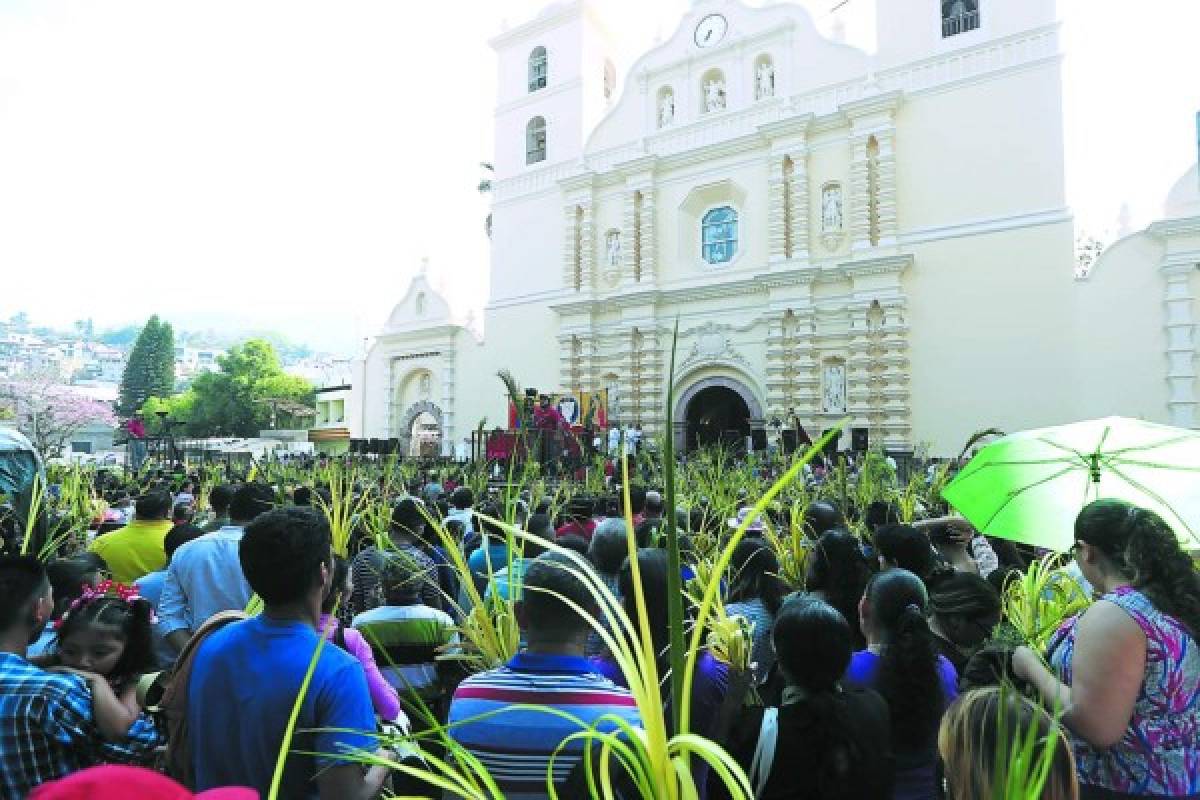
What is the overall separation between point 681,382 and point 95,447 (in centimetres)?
4997

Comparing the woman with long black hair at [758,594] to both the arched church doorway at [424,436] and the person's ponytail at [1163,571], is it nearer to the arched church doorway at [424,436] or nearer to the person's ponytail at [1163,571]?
the person's ponytail at [1163,571]

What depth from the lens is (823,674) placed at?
1.75 meters

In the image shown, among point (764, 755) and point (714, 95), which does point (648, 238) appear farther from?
point (764, 755)

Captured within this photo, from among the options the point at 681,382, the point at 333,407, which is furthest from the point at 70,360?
the point at 681,382

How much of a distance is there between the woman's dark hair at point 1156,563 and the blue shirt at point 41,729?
252cm

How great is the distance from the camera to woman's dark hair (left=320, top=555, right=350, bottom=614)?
2514 millimetres

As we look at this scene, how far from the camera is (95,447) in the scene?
51312 mm

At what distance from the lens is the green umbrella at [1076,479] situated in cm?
304

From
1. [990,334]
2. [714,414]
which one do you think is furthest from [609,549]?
[714,414]

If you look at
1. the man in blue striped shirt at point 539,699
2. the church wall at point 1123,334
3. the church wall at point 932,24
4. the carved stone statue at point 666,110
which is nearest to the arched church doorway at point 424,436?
the carved stone statue at point 666,110

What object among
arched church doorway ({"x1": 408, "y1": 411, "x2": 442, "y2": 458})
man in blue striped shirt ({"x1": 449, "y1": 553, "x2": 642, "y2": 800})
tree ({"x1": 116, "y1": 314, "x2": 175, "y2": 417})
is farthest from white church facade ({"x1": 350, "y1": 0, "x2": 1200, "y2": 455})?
tree ({"x1": 116, "y1": 314, "x2": 175, "y2": 417})

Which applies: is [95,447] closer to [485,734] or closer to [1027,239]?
[1027,239]

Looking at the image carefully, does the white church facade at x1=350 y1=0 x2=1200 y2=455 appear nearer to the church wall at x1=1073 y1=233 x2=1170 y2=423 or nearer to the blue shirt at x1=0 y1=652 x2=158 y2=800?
the church wall at x1=1073 y1=233 x2=1170 y2=423

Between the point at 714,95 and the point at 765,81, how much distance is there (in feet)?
4.69
